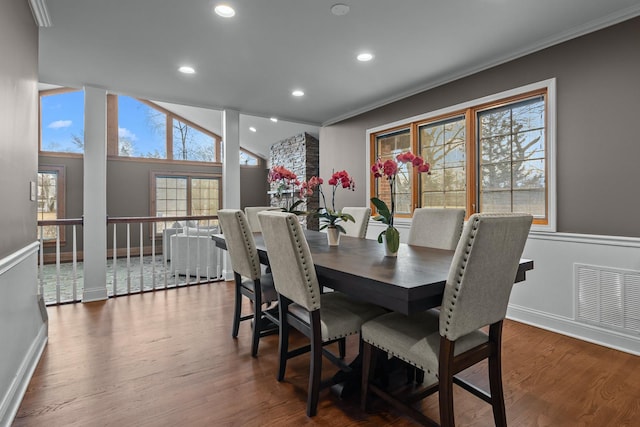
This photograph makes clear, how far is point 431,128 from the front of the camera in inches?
161

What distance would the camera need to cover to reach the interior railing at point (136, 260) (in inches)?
154

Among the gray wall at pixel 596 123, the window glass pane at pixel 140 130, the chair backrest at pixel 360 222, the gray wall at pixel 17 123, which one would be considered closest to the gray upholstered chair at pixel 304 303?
the chair backrest at pixel 360 222

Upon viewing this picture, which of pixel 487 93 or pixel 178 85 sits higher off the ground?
pixel 178 85

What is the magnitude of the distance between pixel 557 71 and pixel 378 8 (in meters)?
1.69

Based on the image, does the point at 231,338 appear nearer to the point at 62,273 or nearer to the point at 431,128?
the point at 431,128

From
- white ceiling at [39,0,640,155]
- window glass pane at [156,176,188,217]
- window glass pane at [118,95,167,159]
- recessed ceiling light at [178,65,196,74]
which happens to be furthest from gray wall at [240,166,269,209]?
recessed ceiling light at [178,65,196,74]

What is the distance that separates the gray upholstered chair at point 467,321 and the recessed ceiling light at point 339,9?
1.83 metres

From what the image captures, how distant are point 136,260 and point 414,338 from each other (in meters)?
7.07

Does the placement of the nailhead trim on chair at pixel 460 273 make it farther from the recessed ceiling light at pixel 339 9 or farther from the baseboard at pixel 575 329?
the baseboard at pixel 575 329

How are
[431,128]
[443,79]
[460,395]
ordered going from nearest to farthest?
[460,395]
[443,79]
[431,128]

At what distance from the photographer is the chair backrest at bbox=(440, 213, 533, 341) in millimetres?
1278

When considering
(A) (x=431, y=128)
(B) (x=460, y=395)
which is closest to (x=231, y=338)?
(B) (x=460, y=395)

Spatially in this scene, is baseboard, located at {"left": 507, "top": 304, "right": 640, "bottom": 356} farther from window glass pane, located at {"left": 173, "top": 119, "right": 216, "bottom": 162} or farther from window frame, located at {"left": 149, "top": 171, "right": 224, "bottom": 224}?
window glass pane, located at {"left": 173, "top": 119, "right": 216, "bottom": 162}

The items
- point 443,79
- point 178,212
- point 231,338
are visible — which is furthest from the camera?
point 178,212
